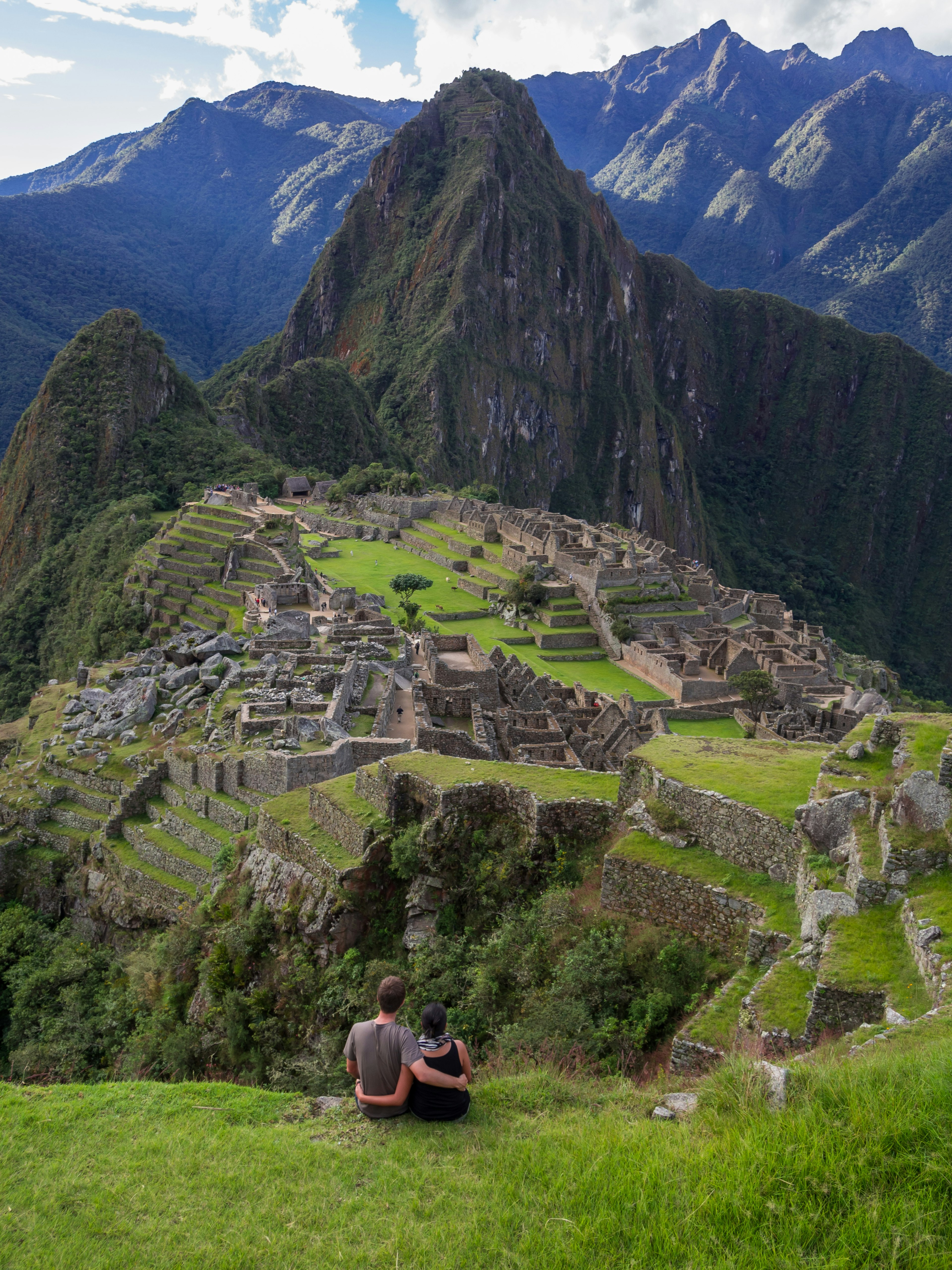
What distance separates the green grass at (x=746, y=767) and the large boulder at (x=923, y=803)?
1.13 meters

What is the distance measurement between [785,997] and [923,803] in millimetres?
1868

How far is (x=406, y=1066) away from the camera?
586 cm

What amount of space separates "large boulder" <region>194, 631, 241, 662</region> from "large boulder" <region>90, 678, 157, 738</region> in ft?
5.48

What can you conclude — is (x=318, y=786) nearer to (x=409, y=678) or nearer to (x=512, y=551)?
(x=409, y=678)

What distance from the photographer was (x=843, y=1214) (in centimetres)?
439

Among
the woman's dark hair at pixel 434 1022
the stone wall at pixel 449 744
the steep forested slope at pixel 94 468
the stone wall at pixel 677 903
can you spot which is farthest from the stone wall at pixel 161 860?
the steep forested slope at pixel 94 468

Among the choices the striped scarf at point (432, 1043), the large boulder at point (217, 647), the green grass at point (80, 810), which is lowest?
the green grass at point (80, 810)

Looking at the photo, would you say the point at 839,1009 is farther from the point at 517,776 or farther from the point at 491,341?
the point at 491,341

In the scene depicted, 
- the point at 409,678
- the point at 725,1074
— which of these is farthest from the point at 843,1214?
the point at 409,678

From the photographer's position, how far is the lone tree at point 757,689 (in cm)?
4025

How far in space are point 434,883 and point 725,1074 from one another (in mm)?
5208

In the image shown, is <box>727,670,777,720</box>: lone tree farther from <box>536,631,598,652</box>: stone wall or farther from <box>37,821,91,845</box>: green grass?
<box>37,821,91,845</box>: green grass

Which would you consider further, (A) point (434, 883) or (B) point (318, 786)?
(B) point (318, 786)

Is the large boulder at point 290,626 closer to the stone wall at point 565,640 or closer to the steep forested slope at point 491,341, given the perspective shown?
the stone wall at point 565,640
